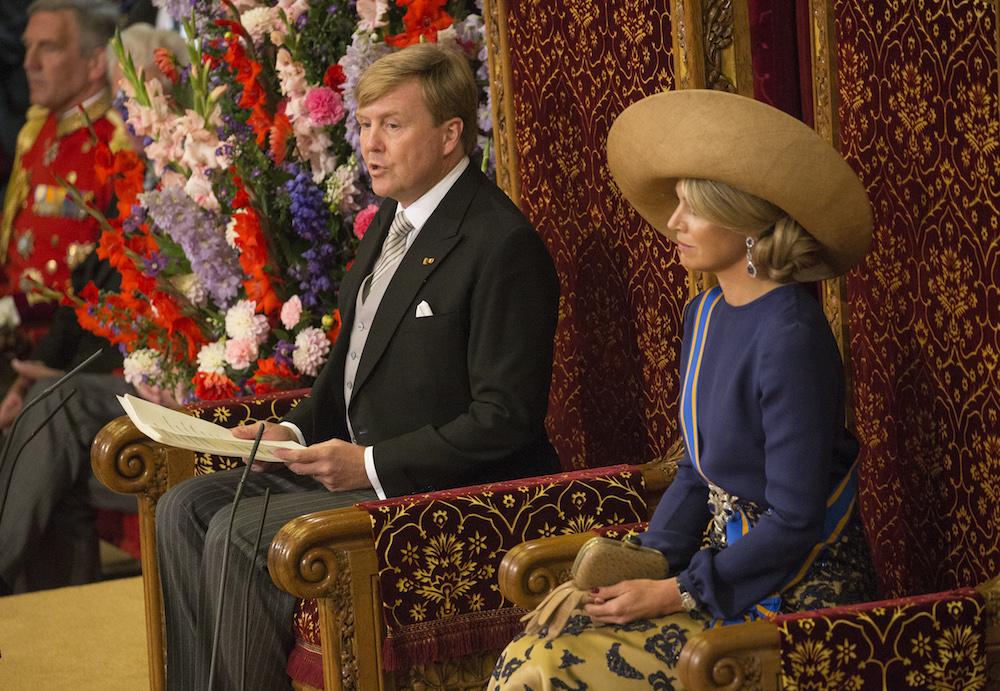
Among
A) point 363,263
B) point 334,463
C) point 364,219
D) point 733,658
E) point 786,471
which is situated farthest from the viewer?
point 364,219

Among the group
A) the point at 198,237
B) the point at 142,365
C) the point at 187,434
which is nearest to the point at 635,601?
the point at 187,434

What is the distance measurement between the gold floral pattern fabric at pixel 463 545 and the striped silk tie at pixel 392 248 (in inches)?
25.4

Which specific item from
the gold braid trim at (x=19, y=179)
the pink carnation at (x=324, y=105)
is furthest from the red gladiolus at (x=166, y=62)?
the gold braid trim at (x=19, y=179)

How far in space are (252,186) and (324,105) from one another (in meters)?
0.33

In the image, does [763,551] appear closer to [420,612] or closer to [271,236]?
[420,612]

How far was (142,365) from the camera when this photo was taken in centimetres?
345

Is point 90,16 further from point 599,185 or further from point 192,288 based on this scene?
point 599,185

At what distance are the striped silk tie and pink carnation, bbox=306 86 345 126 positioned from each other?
1.74ft

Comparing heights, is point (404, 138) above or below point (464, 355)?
above

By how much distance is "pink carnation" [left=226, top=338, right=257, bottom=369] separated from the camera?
10.4 ft

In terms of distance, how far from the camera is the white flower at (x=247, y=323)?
3.15m

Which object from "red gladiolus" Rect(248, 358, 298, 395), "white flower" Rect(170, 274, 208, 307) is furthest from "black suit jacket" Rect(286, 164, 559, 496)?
"white flower" Rect(170, 274, 208, 307)

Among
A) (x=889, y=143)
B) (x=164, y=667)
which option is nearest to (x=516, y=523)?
(x=889, y=143)

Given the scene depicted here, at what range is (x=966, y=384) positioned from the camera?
5.53 feet
